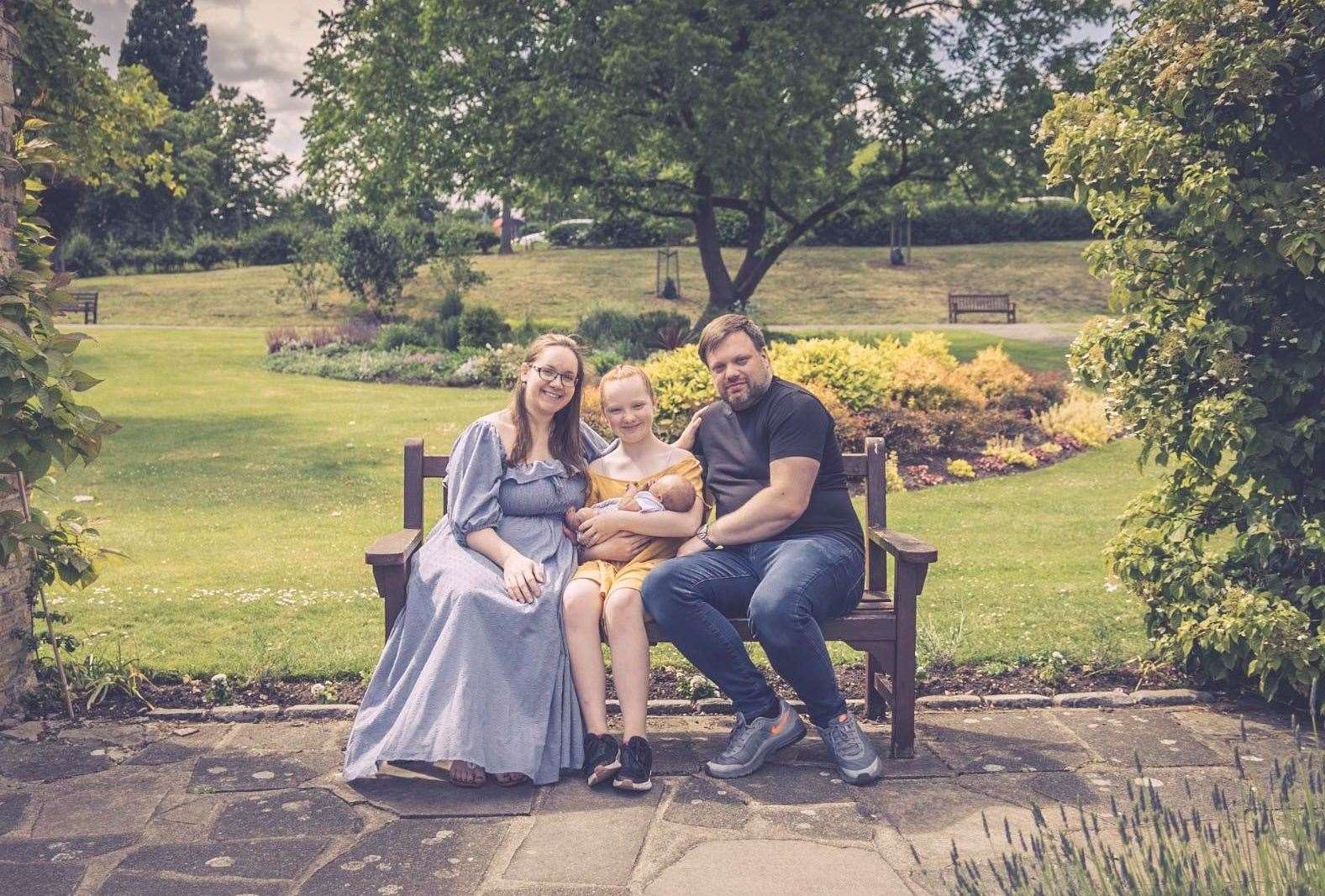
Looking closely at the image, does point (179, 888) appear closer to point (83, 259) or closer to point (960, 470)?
point (960, 470)

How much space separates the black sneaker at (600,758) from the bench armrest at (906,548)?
1.16m

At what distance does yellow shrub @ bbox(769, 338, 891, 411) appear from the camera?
10977 millimetres

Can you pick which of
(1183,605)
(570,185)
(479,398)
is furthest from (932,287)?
(1183,605)

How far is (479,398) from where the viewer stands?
49.9 ft

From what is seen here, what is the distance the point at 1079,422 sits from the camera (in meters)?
11.9

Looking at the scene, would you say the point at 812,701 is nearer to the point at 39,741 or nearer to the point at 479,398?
the point at 39,741

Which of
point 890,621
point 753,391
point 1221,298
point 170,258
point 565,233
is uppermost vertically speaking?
point 565,233

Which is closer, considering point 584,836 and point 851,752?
point 584,836

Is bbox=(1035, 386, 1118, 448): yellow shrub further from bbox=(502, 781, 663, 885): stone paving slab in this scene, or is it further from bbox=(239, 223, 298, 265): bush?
bbox=(239, 223, 298, 265): bush

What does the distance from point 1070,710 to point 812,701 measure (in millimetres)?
1254

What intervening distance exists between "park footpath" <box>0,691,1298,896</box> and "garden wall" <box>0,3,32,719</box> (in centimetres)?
21

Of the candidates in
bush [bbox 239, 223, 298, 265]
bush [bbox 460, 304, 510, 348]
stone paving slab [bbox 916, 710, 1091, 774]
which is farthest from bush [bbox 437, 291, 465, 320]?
bush [bbox 239, 223, 298, 265]

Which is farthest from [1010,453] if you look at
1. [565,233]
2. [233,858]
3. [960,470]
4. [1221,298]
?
[565,233]

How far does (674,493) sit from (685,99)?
598 inches
